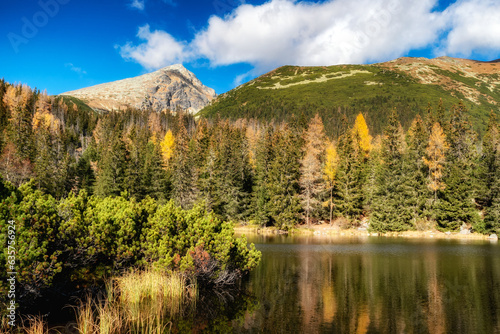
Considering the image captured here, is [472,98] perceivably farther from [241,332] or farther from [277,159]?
[241,332]

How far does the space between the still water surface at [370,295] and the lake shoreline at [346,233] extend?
21781mm

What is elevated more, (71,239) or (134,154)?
(134,154)

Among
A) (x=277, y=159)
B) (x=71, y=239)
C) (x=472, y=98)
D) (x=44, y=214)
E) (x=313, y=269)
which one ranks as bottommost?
(x=313, y=269)

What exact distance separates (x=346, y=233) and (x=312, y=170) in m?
11.9

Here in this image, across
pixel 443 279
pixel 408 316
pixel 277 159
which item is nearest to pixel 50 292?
pixel 408 316

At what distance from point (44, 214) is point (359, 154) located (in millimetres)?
63142

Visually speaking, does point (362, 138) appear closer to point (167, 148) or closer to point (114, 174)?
point (114, 174)

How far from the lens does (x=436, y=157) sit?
195 ft

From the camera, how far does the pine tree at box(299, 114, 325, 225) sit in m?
58.9

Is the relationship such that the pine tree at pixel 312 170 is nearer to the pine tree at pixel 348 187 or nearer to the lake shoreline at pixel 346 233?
the lake shoreline at pixel 346 233

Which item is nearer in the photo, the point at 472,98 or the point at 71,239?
the point at 71,239

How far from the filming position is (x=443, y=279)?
2247 cm

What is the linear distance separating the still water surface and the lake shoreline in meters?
21.8

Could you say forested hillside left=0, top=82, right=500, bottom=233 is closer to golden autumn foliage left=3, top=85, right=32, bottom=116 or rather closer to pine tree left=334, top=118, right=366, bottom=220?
pine tree left=334, top=118, right=366, bottom=220
